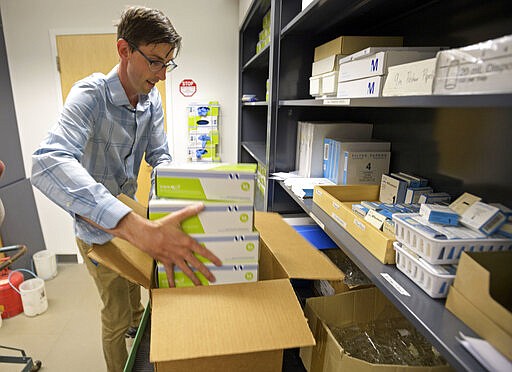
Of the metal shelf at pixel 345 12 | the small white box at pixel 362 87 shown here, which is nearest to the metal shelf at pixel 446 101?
the small white box at pixel 362 87

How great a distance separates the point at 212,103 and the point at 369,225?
93.8 inches

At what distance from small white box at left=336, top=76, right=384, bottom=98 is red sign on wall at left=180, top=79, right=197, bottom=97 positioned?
83.6 inches

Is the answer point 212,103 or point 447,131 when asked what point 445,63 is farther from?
point 212,103

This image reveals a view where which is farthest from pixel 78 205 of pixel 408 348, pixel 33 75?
pixel 33 75

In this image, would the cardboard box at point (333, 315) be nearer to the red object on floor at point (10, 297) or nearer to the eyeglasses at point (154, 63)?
the eyeglasses at point (154, 63)

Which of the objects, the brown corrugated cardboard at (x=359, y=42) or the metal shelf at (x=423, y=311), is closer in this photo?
the metal shelf at (x=423, y=311)

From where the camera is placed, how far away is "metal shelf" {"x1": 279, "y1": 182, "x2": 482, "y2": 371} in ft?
1.62

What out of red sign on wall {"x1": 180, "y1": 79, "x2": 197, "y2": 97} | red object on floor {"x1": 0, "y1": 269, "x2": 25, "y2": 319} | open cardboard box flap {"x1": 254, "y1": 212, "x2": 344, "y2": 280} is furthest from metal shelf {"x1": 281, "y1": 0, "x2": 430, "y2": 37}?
red object on floor {"x1": 0, "y1": 269, "x2": 25, "y2": 319}

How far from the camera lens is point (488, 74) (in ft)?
1.52

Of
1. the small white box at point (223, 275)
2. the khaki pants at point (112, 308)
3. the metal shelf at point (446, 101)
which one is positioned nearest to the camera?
the metal shelf at point (446, 101)

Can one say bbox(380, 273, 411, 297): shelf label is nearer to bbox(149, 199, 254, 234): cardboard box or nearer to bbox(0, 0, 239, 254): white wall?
bbox(149, 199, 254, 234): cardboard box

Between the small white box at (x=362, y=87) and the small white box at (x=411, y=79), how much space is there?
0.03 m

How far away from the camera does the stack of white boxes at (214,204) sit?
2.70 feet

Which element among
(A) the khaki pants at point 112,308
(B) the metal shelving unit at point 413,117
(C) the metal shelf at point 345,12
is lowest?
(A) the khaki pants at point 112,308
